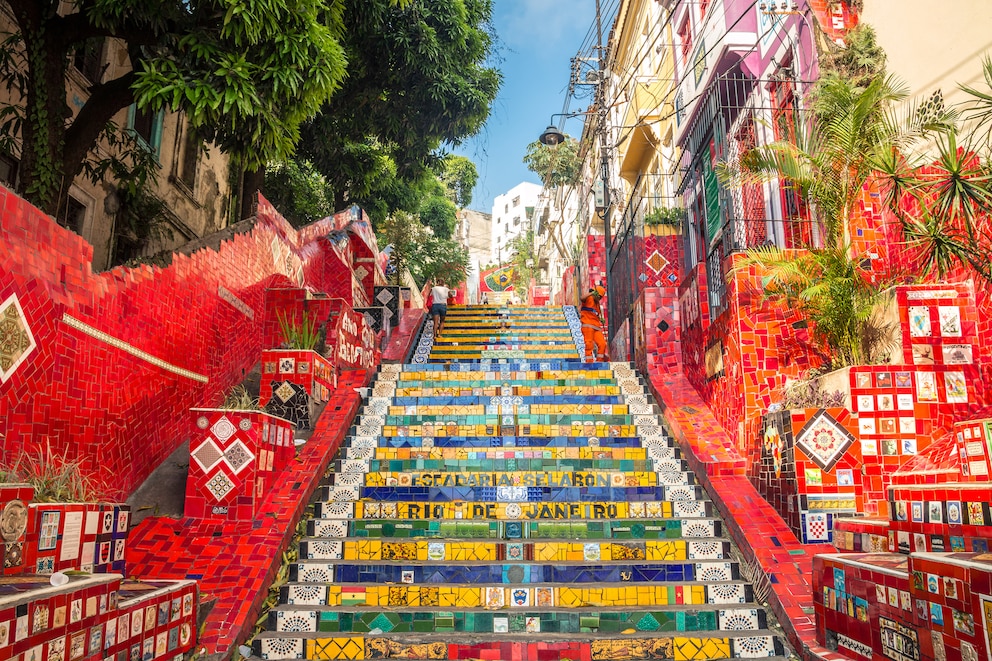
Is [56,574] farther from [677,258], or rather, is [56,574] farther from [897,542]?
[677,258]

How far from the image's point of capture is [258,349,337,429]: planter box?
7.48 m

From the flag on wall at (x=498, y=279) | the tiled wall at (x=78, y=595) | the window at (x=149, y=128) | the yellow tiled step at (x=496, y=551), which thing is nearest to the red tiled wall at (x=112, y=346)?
the tiled wall at (x=78, y=595)

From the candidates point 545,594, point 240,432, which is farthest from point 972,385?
point 240,432

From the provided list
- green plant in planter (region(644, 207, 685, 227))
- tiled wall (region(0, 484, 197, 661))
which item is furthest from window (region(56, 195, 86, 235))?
green plant in planter (region(644, 207, 685, 227))

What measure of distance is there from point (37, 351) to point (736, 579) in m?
5.06

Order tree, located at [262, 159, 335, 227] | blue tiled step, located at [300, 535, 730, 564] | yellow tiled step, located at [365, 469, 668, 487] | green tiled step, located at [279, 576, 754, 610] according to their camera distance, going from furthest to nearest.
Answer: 1. tree, located at [262, 159, 335, 227]
2. yellow tiled step, located at [365, 469, 668, 487]
3. blue tiled step, located at [300, 535, 730, 564]
4. green tiled step, located at [279, 576, 754, 610]

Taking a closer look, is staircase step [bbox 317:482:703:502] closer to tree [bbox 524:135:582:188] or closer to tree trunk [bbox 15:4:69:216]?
tree trunk [bbox 15:4:69:216]

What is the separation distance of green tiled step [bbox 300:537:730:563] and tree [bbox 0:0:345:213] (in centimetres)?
367

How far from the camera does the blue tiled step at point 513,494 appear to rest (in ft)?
20.9

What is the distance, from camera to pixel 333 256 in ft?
46.6

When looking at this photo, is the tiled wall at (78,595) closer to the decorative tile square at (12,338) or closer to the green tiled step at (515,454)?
the decorative tile square at (12,338)

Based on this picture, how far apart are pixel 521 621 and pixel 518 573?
48 centimetres

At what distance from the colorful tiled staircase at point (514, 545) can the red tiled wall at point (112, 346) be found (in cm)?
163

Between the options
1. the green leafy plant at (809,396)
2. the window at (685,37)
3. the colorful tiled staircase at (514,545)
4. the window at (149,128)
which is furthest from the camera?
the window at (685,37)
